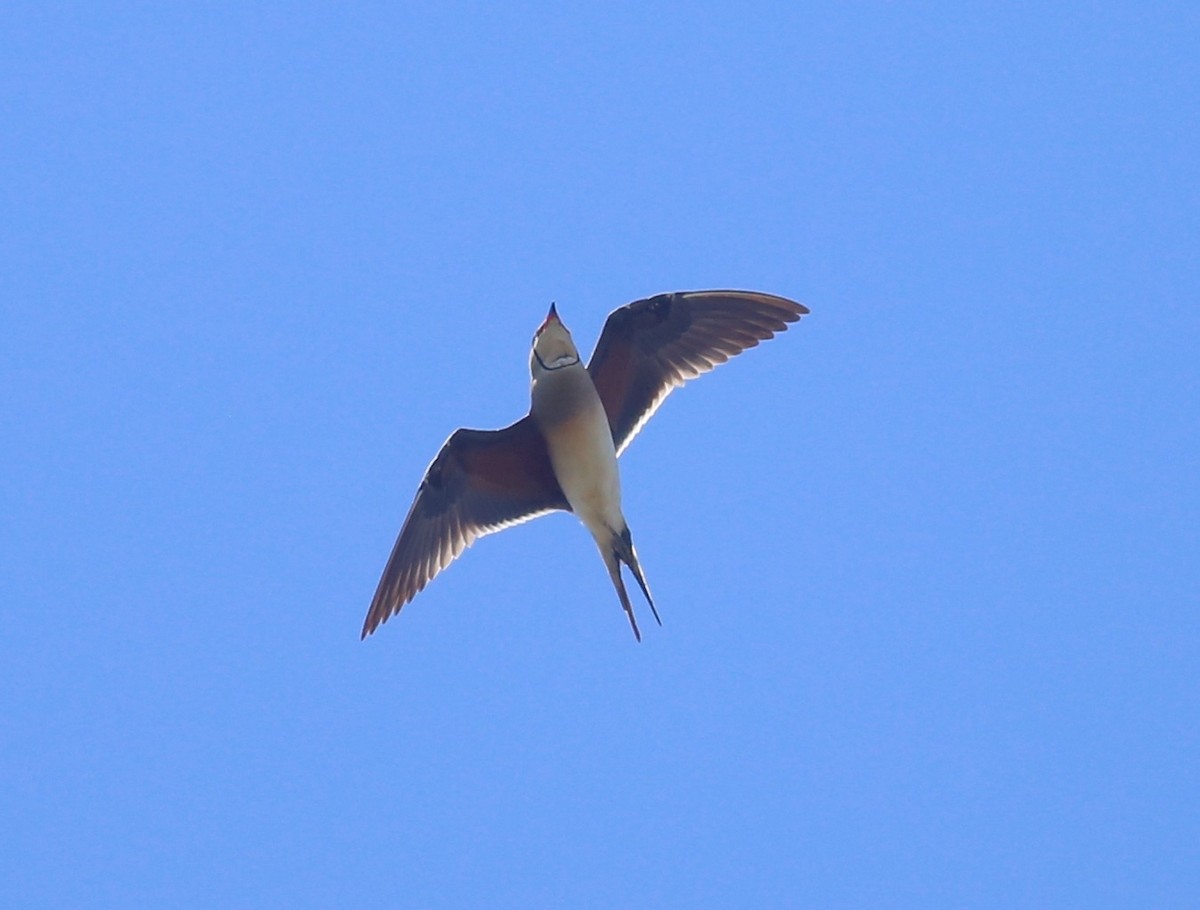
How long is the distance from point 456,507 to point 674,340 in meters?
1.83

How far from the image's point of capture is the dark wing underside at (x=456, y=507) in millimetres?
10891

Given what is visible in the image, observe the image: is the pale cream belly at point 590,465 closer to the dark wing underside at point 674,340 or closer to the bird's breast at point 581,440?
the bird's breast at point 581,440

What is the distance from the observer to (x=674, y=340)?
10836mm

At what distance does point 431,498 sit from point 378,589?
697 millimetres

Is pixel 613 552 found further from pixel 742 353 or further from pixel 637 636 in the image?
pixel 742 353

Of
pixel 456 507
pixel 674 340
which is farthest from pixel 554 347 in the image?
pixel 456 507

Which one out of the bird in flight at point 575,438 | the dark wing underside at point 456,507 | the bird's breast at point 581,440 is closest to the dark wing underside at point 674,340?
the bird in flight at point 575,438

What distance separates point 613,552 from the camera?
1053 cm

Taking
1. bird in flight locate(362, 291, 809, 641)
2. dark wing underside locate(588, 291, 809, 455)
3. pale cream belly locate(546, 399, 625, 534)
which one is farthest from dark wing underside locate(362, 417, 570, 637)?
dark wing underside locate(588, 291, 809, 455)

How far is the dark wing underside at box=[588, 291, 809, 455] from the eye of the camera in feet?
35.4

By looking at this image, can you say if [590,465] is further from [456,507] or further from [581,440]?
[456,507]

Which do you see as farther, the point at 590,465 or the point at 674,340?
the point at 674,340

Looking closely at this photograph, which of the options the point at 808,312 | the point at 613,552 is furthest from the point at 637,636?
the point at 808,312

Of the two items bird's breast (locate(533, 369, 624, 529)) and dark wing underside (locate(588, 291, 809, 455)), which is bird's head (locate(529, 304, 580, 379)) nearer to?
bird's breast (locate(533, 369, 624, 529))
